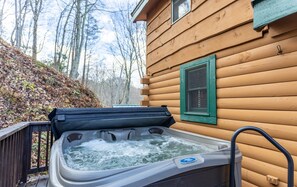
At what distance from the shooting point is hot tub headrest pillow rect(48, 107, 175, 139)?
2941mm

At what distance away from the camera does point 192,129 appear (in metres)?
3.85

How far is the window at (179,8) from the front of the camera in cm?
425

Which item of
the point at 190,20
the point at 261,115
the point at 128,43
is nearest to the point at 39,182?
the point at 261,115

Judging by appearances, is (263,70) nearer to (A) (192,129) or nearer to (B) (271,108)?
(B) (271,108)

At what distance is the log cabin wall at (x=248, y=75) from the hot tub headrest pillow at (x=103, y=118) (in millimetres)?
780

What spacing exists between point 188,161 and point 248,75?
5.32 feet

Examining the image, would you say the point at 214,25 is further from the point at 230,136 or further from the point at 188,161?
the point at 188,161

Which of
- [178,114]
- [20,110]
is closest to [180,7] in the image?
[178,114]

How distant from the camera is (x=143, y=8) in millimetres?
5586

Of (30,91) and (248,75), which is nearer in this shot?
(248,75)

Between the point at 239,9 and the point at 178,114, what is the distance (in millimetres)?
2223

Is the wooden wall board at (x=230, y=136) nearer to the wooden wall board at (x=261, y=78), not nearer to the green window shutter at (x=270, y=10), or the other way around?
the wooden wall board at (x=261, y=78)

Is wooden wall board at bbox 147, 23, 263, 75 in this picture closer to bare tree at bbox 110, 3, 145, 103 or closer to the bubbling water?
the bubbling water

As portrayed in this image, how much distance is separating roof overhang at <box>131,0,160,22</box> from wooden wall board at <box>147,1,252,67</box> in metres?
1.25
